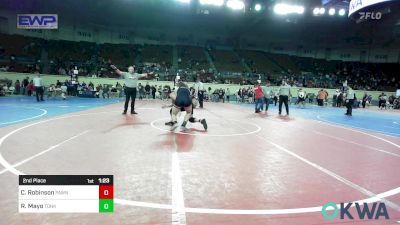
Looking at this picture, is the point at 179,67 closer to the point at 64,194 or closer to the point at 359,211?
the point at 359,211

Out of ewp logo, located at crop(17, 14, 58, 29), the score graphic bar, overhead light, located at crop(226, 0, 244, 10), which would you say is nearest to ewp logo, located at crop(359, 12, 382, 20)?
overhead light, located at crop(226, 0, 244, 10)

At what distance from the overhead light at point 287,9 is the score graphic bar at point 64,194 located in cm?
3031

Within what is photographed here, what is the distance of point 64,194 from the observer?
3113 mm

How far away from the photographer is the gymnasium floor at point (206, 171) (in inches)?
136

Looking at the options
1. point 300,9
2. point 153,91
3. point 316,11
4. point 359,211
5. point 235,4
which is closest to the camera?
point 359,211

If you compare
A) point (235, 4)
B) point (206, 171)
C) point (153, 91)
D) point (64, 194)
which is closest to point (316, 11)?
point (235, 4)

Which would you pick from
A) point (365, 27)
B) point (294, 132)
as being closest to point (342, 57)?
point (365, 27)

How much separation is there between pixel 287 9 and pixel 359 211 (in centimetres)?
3015

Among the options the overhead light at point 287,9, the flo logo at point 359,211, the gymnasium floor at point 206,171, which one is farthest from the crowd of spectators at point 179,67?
the flo logo at point 359,211

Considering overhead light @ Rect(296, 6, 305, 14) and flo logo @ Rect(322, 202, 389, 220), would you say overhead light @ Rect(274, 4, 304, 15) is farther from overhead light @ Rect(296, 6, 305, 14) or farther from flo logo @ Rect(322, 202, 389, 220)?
flo logo @ Rect(322, 202, 389, 220)

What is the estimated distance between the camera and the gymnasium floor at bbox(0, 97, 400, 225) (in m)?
3.45

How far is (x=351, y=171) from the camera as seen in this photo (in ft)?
18.1

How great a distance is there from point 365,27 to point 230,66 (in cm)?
1969

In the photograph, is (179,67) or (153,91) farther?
(179,67)
